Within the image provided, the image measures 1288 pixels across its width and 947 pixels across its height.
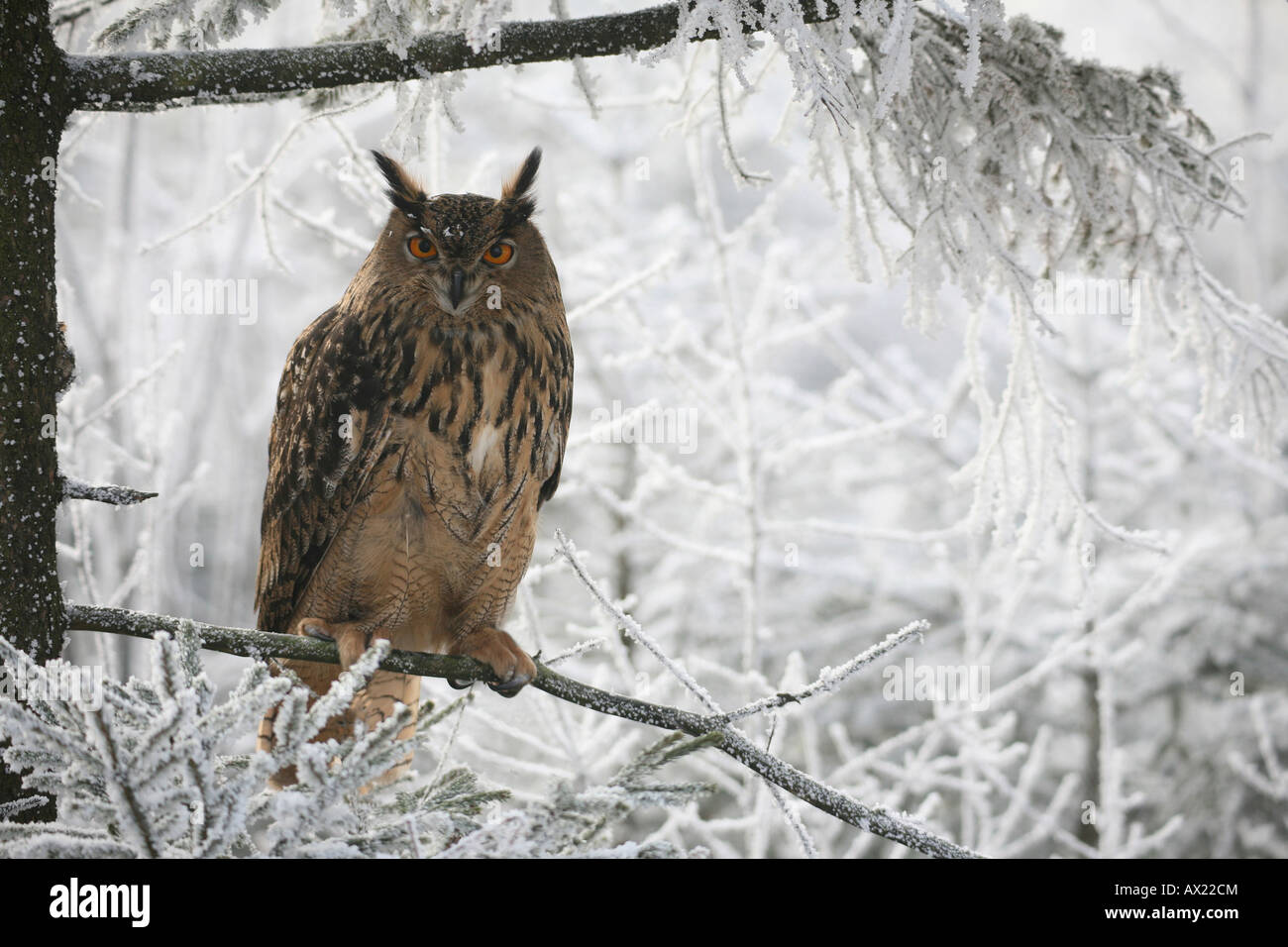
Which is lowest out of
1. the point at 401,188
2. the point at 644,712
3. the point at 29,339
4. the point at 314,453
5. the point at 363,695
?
the point at 363,695

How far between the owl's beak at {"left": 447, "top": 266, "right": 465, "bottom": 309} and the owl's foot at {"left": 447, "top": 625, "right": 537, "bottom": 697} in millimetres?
743

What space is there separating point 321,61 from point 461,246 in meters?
0.52

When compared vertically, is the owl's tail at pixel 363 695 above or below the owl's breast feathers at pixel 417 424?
below

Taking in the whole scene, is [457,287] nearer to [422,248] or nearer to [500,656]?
[422,248]

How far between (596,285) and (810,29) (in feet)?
13.6

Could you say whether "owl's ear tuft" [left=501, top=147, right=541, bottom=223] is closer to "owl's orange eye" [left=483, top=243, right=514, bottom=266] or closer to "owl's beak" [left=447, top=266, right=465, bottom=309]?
"owl's orange eye" [left=483, top=243, right=514, bottom=266]

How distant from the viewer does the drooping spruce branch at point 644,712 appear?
4.96 ft

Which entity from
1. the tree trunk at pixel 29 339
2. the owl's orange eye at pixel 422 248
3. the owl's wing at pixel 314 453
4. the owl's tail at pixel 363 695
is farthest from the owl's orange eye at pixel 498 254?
the owl's tail at pixel 363 695

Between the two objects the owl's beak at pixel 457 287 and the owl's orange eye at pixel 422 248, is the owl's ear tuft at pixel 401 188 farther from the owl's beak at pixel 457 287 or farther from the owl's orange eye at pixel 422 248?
the owl's beak at pixel 457 287

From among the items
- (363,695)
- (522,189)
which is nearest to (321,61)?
(522,189)

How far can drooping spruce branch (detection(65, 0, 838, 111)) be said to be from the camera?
1537 millimetres

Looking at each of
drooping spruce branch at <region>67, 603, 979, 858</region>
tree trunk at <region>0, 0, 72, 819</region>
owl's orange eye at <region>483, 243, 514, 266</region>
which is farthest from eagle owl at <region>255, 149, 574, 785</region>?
tree trunk at <region>0, 0, 72, 819</region>

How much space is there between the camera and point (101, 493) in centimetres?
151

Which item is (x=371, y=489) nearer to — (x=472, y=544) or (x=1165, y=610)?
(x=472, y=544)
